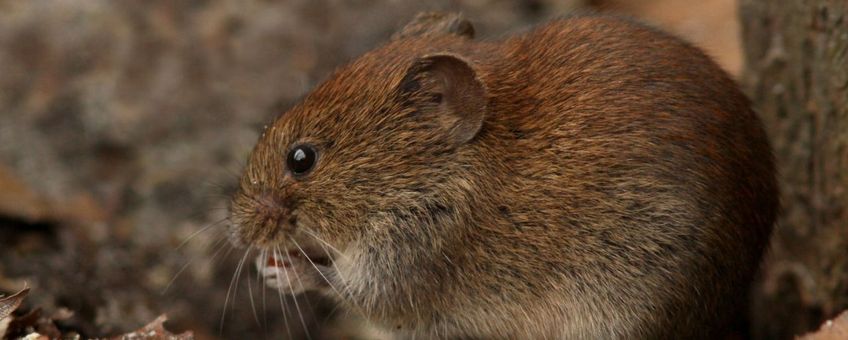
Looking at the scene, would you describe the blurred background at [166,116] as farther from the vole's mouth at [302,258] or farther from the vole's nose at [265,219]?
the vole's nose at [265,219]

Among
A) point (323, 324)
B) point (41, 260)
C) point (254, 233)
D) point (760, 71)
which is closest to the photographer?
point (254, 233)

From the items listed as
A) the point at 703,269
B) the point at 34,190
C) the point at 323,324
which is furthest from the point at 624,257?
the point at 34,190

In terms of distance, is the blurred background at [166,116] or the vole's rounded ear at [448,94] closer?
the vole's rounded ear at [448,94]

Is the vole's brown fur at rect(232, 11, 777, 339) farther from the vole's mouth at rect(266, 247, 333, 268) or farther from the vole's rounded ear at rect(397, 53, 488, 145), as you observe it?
the vole's mouth at rect(266, 247, 333, 268)

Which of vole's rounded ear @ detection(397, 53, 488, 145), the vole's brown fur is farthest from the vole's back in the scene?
vole's rounded ear @ detection(397, 53, 488, 145)

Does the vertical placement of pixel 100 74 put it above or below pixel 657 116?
above

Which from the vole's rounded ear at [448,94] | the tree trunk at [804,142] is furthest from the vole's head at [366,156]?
the tree trunk at [804,142]

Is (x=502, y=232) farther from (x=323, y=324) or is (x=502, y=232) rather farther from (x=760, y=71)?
(x=323, y=324)
